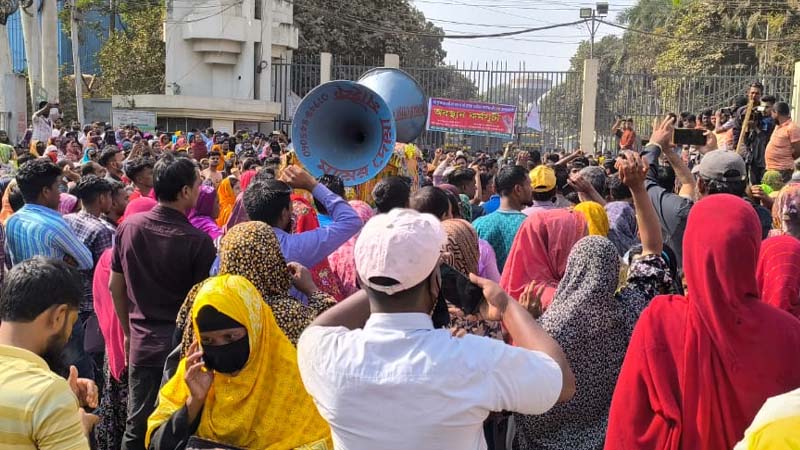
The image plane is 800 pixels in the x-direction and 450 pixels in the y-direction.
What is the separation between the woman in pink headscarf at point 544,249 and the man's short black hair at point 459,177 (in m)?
3.50

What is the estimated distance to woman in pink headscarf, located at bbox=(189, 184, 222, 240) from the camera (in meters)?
5.51

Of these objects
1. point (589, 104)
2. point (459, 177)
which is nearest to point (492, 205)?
point (459, 177)

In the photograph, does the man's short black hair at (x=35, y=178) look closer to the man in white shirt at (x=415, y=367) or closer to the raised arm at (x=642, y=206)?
the raised arm at (x=642, y=206)

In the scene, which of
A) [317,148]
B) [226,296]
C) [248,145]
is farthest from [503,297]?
[248,145]

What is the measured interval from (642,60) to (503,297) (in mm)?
53317

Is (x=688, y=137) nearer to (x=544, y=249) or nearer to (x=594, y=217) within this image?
(x=594, y=217)

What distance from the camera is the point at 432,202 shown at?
A: 4.41 metres

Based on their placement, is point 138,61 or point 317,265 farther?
point 138,61

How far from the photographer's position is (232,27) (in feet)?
84.1

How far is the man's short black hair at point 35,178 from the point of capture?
5027 millimetres

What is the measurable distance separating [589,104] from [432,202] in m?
17.2

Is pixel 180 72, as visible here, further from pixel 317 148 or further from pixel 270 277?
pixel 270 277

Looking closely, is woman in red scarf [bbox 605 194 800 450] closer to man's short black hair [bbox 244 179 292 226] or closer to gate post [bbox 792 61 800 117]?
man's short black hair [bbox 244 179 292 226]

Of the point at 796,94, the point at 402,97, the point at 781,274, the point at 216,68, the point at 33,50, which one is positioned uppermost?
the point at 33,50
